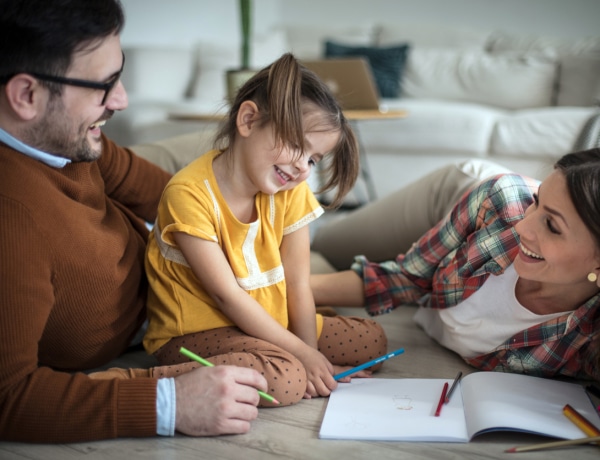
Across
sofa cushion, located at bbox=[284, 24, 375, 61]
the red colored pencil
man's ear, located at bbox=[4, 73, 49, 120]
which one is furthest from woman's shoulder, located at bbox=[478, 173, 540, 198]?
sofa cushion, located at bbox=[284, 24, 375, 61]

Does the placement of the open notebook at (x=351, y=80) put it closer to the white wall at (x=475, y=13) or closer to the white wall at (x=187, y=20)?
the white wall at (x=187, y=20)

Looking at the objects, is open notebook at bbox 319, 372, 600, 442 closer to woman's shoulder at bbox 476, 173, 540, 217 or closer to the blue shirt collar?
woman's shoulder at bbox 476, 173, 540, 217

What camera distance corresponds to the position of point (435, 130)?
400 centimetres

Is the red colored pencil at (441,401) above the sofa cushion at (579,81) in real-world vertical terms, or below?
below

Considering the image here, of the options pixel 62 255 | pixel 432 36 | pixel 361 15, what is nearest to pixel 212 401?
pixel 62 255

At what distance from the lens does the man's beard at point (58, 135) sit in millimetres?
1258

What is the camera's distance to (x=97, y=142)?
1365 mm

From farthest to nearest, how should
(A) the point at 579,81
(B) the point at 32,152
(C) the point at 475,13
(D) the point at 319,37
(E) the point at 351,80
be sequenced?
Result: (C) the point at 475,13
(D) the point at 319,37
(A) the point at 579,81
(E) the point at 351,80
(B) the point at 32,152

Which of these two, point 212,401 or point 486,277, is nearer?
point 212,401

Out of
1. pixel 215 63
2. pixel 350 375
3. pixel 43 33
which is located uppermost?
pixel 43 33

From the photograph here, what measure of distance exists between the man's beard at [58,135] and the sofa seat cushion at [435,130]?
2.89 m

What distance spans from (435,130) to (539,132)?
54cm

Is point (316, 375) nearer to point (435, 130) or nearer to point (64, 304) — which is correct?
point (64, 304)

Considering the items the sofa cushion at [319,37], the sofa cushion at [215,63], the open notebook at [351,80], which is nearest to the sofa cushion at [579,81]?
the sofa cushion at [319,37]
